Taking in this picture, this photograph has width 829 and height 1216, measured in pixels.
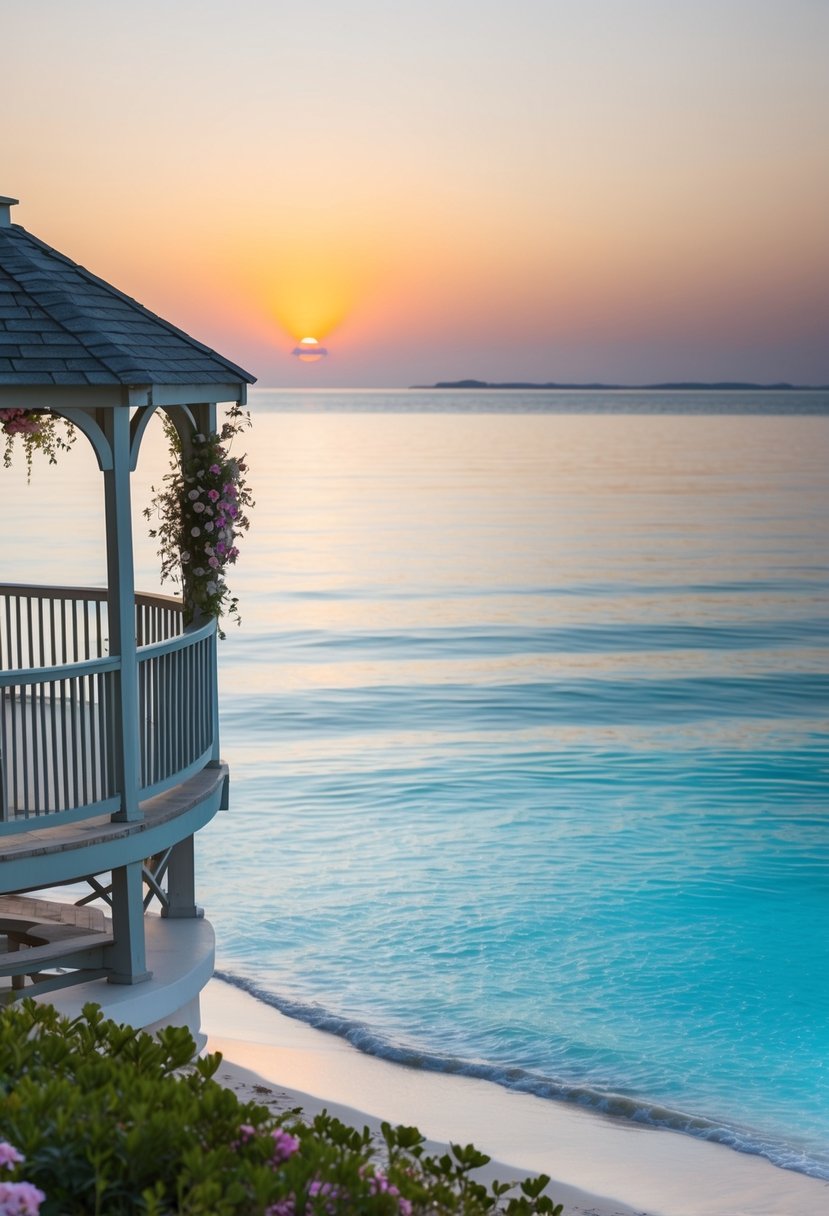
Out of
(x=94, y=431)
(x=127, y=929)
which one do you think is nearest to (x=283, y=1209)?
(x=127, y=929)

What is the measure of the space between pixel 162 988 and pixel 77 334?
395 cm

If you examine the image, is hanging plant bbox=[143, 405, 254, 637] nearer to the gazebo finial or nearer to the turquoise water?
the gazebo finial

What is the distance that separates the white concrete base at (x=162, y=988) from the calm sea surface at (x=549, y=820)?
2.54 meters

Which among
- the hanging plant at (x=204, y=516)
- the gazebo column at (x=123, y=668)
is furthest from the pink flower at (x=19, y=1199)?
the hanging plant at (x=204, y=516)

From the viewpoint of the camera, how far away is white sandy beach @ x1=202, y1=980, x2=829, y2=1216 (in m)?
9.01

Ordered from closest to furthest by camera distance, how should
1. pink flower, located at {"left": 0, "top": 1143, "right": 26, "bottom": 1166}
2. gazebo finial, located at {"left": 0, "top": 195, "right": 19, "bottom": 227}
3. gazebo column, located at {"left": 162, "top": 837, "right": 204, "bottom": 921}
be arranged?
pink flower, located at {"left": 0, "top": 1143, "right": 26, "bottom": 1166} < gazebo finial, located at {"left": 0, "top": 195, "right": 19, "bottom": 227} < gazebo column, located at {"left": 162, "top": 837, "right": 204, "bottom": 921}

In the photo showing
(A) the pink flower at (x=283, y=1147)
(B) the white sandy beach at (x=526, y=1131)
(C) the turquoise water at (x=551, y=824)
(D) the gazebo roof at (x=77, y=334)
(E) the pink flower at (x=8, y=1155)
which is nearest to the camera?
(E) the pink flower at (x=8, y=1155)

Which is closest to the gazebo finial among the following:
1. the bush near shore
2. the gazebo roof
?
the gazebo roof

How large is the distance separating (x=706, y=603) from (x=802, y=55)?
69.5 feet

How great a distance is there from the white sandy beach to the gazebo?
4.53 ft

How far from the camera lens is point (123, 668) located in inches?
332

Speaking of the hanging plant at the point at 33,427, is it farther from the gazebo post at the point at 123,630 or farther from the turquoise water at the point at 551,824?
the turquoise water at the point at 551,824

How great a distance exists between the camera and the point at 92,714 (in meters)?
8.48

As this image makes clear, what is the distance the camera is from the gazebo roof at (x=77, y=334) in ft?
26.1
